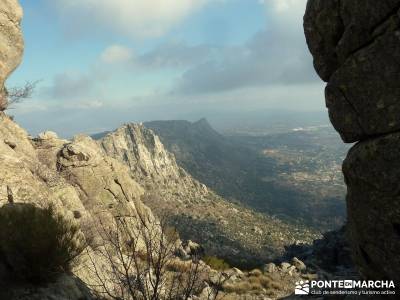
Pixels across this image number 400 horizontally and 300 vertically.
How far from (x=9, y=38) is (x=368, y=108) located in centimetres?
2875

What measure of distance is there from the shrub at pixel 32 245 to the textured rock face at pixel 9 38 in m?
19.4

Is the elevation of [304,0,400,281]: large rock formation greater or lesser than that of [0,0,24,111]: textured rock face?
lesser

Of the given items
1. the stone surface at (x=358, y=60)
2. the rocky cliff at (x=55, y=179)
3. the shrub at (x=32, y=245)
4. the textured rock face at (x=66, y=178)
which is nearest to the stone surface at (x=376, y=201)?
the stone surface at (x=358, y=60)

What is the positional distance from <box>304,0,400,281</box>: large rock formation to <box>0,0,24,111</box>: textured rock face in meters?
25.7

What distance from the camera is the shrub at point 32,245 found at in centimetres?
1160

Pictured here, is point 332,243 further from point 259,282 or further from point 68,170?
point 68,170

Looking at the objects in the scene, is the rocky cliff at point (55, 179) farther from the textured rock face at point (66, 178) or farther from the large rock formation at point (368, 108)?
the large rock formation at point (368, 108)

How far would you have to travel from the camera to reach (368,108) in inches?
366

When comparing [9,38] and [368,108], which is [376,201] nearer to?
[368,108]

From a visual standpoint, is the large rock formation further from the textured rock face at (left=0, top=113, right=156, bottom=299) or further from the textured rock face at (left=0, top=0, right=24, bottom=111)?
the textured rock face at (left=0, top=0, right=24, bottom=111)

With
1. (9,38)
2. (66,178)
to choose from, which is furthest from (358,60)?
(66,178)

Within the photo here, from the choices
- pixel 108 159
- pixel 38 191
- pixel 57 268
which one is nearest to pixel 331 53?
pixel 57 268

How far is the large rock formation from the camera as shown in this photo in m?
8.62

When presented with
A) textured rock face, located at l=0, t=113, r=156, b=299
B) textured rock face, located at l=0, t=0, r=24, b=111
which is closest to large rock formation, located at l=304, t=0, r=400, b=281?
textured rock face, located at l=0, t=113, r=156, b=299
